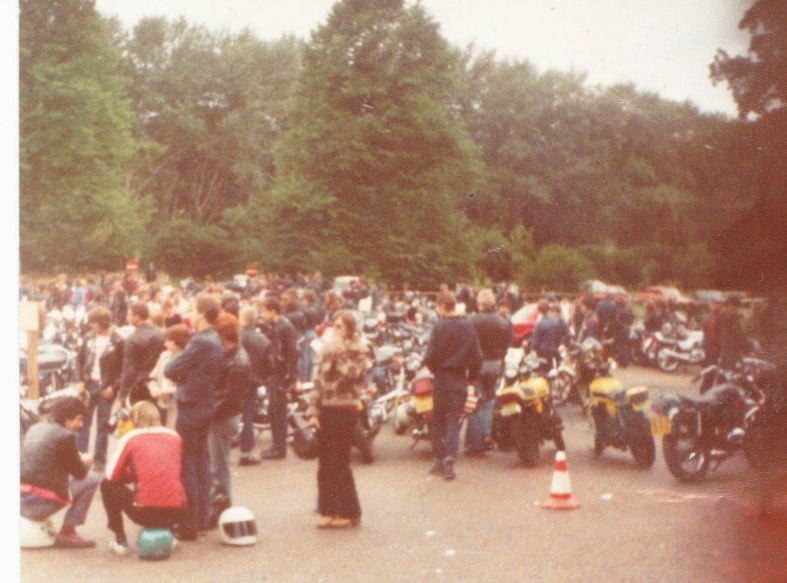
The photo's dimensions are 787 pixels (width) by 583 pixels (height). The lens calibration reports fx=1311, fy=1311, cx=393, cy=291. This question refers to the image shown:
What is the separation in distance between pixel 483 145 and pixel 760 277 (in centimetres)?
133

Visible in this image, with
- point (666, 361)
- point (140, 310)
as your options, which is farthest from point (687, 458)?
point (140, 310)

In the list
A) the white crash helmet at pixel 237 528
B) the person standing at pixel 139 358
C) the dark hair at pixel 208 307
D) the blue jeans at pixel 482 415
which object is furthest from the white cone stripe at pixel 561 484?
the person standing at pixel 139 358

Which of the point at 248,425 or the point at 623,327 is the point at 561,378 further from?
the point at 248,425

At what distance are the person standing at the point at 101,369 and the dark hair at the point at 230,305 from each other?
104 centimetres

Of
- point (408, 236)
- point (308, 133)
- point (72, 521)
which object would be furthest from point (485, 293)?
point (72, 521)

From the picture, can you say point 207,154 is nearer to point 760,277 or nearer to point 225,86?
point 225,86

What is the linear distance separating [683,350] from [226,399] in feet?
9.93

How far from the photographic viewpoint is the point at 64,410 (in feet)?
22.8

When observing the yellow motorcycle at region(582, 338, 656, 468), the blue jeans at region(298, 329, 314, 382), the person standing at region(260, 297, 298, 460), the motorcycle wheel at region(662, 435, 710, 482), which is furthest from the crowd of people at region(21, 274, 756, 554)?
the blue jeans at region(298, 329, 314, 382)

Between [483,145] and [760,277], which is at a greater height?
[483,145]

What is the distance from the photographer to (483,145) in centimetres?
581

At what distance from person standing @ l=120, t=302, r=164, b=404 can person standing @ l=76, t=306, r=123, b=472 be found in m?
0.10

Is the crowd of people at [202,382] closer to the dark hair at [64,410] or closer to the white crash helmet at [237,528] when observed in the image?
the dark hair at [64,410]

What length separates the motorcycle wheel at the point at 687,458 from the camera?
17.9 ft
